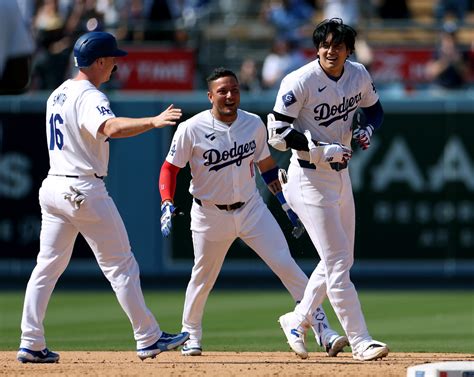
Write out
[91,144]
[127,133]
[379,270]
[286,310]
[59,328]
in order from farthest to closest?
[379,270]
[286,310]
[59,328]
[91,144]
[127,133]

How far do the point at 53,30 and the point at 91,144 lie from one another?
9638 mm

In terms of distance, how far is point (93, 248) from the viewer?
8539 millimetres

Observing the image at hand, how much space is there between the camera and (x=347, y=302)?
849 cm

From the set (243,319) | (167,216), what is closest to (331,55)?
(167,216)

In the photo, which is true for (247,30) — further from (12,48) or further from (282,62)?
(12,48)

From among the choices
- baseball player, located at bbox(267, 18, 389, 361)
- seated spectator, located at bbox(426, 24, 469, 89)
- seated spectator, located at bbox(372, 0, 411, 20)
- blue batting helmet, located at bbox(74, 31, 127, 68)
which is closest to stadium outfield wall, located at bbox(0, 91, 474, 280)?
seated spectator, located at bbox(426, 24, 469, 89)

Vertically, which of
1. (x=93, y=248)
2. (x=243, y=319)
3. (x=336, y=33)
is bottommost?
(x=243, y=319)

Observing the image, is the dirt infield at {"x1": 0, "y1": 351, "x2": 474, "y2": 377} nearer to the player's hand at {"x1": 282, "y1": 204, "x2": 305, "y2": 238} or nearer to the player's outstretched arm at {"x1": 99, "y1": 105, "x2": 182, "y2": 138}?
the player's hand at {"x1": 282, "y1": 204, "x2": 305, "y2": 238}

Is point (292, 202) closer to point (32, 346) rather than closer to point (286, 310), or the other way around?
point (32, 346)

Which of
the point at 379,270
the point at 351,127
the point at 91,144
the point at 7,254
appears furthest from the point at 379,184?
the point at 91,144

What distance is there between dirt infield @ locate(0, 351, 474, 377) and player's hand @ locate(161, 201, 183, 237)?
3.20 ft

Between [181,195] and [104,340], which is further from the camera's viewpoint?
[181,195]

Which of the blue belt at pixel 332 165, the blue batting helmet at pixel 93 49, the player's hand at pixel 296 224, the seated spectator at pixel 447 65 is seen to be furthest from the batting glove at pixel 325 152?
the seated spectator at pixel 447 65

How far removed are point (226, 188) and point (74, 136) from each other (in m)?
1.33
